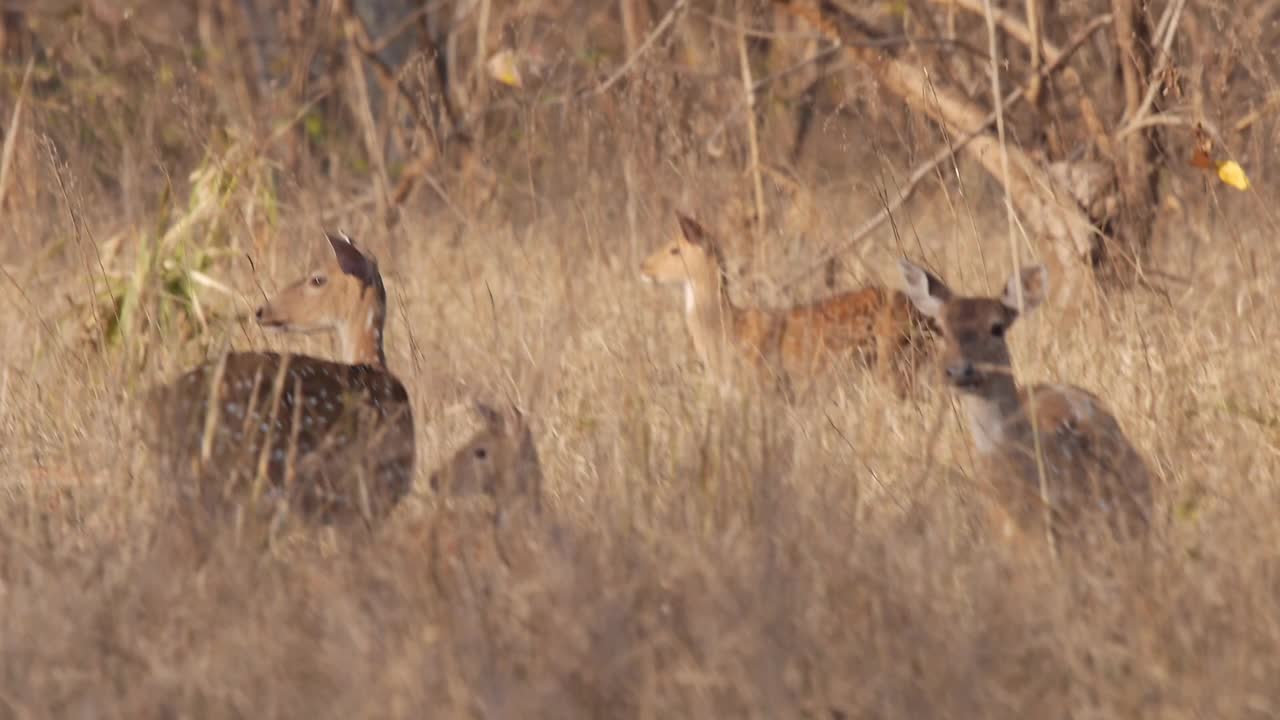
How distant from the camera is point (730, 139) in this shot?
7949 mm

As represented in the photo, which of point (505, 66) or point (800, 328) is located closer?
point (800, 328)

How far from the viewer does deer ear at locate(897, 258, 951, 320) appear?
15.4 ft

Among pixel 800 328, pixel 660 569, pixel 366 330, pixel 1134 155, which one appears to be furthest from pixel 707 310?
pixel 660 569

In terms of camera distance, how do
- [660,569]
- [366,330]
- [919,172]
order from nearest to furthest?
[660,569], [366,330], [919,172]

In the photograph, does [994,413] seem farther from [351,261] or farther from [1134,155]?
[1134,155]

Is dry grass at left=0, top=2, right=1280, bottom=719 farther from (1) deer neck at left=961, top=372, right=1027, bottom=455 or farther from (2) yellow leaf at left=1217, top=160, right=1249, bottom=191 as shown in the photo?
(2) yellow leaf at left=1217, top=160, right=1249, bottom=191

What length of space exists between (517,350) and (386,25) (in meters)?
8.22

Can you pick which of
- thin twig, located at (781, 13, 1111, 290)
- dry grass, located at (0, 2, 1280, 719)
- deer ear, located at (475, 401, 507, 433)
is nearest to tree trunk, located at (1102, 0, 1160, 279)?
thin twig, located at (781, 13, 1111, 290)

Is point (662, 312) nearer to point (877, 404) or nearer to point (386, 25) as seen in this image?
point (877, 404)

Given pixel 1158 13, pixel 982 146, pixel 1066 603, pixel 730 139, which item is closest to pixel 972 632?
pixel 1066 603

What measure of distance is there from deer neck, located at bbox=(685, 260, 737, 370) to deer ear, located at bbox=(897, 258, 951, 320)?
107cm

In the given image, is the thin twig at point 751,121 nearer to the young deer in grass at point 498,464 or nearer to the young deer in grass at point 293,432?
the young deer in grass at point 293,432

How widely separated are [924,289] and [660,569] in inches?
61.8

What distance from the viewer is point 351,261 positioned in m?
5.42
